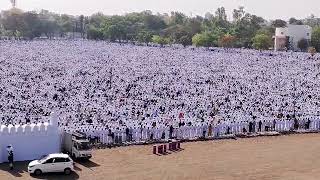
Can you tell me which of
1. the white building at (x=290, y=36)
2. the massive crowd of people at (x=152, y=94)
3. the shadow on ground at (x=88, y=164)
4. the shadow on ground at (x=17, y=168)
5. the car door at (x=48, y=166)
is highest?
the white building at (x=290, y=36)

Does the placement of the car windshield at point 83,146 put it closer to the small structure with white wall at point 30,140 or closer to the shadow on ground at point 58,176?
the small structure with white wall at point 30,140

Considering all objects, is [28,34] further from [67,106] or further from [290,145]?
[290,145]

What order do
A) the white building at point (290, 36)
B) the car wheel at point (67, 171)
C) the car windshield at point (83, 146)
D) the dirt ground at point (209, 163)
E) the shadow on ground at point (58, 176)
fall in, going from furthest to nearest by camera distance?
1. the white building at point (290, 36)
2. the car windshield at point (83, 146)
3. the dirt ground at point (209, 163)
4. the car wheel at point (67, 171)
5. the shadow on ground at point (58, 176)

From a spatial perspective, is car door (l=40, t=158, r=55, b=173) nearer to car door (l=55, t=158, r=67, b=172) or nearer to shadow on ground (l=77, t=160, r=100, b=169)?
car door (l=55, t=158, r=67, b=172)

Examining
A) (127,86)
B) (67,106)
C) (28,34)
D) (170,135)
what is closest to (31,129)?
(170,135)

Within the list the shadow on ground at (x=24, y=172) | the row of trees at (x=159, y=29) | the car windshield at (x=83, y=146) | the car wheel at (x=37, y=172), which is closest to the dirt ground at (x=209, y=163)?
the shadow on ground at (x=24, y=172)

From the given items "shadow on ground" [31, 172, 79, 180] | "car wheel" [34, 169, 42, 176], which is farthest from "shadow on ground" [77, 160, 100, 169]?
"car wheel" [34, 169, 42, 176]
